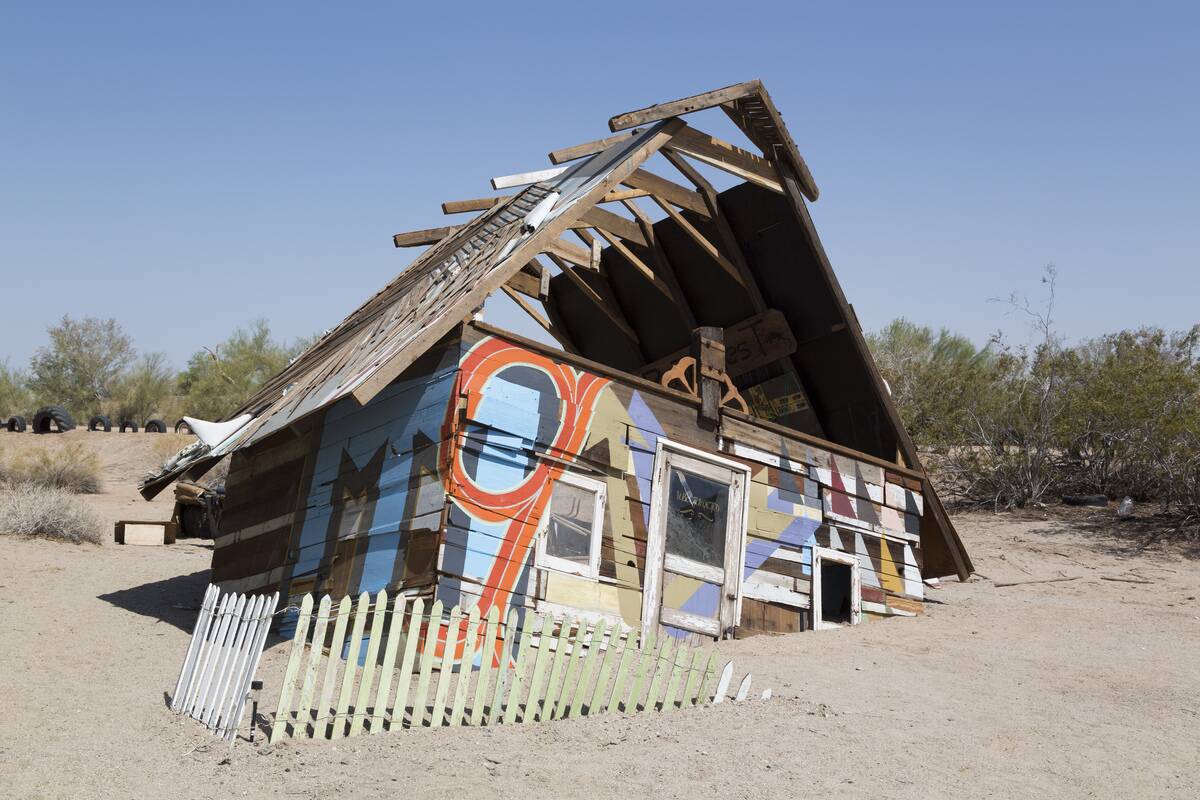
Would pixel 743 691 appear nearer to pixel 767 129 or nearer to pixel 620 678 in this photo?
pixel 620 678

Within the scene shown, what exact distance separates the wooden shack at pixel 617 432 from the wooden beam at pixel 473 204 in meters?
0.04

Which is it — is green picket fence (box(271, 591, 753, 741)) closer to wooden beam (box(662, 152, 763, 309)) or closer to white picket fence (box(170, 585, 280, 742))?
white picket fence (box(170, 585, 280, 742))

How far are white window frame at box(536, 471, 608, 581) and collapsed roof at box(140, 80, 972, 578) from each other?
1924mm

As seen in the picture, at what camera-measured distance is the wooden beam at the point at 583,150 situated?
1139 centimetres

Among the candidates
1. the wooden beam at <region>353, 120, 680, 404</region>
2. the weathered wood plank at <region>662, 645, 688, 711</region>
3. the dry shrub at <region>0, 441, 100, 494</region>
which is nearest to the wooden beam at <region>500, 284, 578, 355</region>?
the wooden beam at <region>353, 120, 680, 404</region>

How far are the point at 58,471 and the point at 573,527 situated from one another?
1913cm

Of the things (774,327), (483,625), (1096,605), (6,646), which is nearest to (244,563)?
(6,646)

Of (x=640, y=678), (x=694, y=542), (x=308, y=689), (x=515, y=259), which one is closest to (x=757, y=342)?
(x=694, y=542)

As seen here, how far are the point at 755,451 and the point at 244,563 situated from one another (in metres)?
5.96

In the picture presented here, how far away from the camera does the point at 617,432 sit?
10.5 m

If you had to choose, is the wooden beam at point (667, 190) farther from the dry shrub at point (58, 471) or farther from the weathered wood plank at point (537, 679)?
the dry shrub at point (58, 471)

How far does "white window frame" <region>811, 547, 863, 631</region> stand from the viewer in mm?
12078

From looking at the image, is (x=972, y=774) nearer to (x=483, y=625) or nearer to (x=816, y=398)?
(x=483, y=625)

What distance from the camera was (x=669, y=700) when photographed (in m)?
8.13
